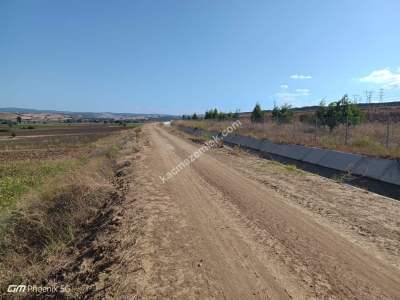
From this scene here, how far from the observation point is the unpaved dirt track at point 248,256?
4.04 m

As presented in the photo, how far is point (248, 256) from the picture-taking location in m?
4.99

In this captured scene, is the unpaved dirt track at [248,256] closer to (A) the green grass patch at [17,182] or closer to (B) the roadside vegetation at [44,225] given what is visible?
(B) the roadside vegetation at [44,225]

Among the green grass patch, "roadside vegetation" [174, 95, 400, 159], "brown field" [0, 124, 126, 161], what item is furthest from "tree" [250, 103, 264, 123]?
the green grass patch

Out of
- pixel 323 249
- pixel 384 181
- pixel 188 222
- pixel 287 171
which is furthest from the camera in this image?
pixel 287 171

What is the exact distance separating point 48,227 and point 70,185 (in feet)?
6.14

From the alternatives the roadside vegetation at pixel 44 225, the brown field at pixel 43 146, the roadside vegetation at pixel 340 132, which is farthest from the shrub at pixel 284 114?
the roadside vegetation at pixel 44 225

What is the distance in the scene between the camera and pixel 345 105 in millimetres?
27359

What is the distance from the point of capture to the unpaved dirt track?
4.04m

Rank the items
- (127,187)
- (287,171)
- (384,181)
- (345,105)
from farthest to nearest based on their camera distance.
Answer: (345,105) → (287,171) → (384,181) → (127,187)

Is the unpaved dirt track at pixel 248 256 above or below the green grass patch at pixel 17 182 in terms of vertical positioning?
above

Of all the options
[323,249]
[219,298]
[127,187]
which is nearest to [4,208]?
[127,187]

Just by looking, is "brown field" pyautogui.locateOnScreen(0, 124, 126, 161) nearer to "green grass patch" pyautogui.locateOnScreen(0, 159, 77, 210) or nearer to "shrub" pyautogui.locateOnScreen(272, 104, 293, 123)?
"green grass patch" pyautogui.locateOnScreen(0, 159, 77, 210)

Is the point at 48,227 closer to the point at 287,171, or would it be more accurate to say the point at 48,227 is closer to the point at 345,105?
the point at 287,171

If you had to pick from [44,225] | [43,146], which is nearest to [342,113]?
[44,225]
